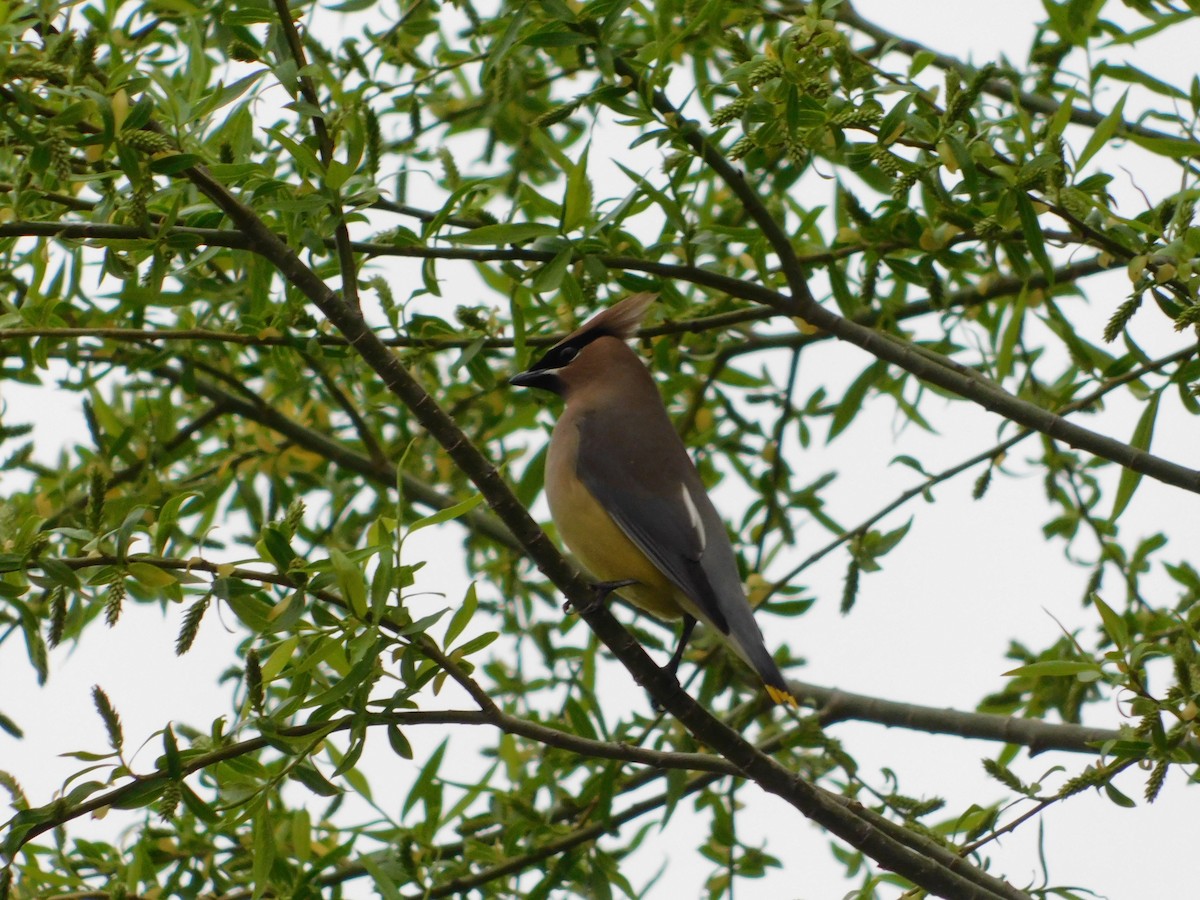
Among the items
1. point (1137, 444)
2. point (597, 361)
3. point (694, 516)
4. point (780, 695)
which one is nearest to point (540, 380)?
point (597, 361)

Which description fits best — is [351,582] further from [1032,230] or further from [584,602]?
[1032,230]

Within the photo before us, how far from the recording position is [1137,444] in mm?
3395

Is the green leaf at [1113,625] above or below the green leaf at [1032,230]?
below

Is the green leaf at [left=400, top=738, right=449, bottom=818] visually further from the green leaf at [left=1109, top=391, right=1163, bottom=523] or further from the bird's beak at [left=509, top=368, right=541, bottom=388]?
the green leaf at [left=1109, top=391, right=1163, bottom=523]

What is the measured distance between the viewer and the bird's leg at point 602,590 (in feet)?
10.0

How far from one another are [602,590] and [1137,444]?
120 centimetres

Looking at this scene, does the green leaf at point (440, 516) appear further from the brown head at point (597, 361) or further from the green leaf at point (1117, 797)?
the brown head at point (597, 361)

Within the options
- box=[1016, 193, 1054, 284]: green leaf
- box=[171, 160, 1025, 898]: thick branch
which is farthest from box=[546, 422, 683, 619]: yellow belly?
box=[1016, 193, 1054, 284]: green leaf

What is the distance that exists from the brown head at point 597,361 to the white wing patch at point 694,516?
407mm

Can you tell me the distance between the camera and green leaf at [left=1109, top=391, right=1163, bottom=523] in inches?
133

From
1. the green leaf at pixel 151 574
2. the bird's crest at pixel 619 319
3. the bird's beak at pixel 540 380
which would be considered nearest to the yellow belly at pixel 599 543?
the bird's beak at pixel 540 380

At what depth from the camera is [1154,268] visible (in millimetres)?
2875

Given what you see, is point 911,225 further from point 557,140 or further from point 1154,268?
point 557,140

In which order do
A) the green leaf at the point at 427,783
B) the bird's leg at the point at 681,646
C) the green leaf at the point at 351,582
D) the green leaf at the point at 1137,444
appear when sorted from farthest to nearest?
the bird's leg at the point at 681,646, the green leaf at the point at 427,783, the green leaf at the point at 1137,444, the green leaf at the point at 351,582
